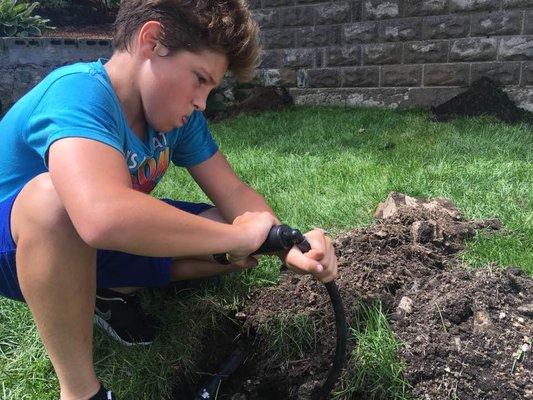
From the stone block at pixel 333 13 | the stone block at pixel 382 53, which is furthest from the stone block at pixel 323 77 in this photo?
the stone block at pixel 333 13

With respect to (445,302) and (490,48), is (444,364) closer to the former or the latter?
(445,302)

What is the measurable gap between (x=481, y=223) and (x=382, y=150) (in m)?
1.83

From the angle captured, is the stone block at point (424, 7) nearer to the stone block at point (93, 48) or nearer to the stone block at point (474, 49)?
the stone block at point (474, 49)

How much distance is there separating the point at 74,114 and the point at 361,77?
206 inches

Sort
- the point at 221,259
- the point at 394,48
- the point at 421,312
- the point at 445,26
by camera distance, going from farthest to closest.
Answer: the point at 394,48
the point at 445,26
the point at 221,259
the point at 421,312

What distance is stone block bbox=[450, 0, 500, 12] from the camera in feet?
17.2

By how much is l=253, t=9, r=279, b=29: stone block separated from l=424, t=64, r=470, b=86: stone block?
2.01m

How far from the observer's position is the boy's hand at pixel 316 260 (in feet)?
5.00

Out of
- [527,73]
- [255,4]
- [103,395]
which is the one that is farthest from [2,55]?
[103,395]

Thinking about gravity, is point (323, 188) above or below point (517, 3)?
below

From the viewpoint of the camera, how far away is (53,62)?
7.55 metres

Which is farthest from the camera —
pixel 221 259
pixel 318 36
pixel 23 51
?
pixel 23 51

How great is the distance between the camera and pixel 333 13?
627cm

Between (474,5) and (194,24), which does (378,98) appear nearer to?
(474,5)
